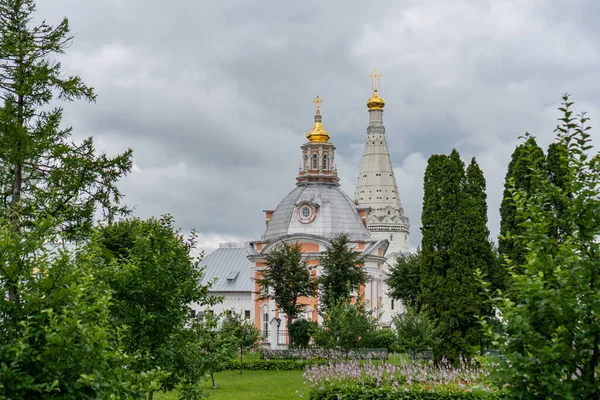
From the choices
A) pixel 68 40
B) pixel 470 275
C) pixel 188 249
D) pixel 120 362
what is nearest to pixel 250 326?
pixel 470 275

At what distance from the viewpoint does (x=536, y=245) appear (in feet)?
25.2

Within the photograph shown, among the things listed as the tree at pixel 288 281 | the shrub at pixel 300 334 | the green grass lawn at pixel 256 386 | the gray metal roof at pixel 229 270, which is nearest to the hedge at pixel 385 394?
the green grass lawn at pixel 256 386

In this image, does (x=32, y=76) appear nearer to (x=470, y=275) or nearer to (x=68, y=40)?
(x=68, y=40)

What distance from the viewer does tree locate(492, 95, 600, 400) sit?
712cm

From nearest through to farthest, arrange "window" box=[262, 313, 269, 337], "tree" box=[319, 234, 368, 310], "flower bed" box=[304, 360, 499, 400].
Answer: "flower bed" box=[304, 360, 499, 400]
"tree" box=[319, 234, 368, 310]
"window" box=[262, 313, 269, 337]

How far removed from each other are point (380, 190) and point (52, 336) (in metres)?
111

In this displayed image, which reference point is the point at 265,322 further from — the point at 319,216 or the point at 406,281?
the point at 406,281

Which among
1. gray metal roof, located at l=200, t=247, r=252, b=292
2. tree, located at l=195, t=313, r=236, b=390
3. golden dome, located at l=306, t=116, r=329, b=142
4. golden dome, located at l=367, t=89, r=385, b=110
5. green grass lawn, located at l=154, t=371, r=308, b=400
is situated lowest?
green grass lawn, located at l=154, t=371, r=308, b=400

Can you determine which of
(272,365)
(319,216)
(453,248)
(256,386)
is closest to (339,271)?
(272,365)

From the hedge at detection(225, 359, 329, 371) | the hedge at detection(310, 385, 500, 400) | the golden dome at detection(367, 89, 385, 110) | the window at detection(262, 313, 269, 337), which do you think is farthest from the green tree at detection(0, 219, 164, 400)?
the golden dome at detection(367, 89, 385, 110)

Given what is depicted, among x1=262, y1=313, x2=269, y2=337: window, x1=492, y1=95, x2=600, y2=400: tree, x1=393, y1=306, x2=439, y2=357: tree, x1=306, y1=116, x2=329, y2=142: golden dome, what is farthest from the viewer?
x1=306, y1=116, x2=329, y2=142: golden dome

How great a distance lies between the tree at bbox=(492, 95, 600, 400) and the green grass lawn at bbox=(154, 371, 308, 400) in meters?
15.8

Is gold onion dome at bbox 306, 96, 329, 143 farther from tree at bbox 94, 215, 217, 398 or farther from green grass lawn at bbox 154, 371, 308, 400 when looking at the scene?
tree at bbox 94, 215, 217, 398

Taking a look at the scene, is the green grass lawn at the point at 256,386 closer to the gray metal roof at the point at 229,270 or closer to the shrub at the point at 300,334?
the shrub at the point at 300,334
